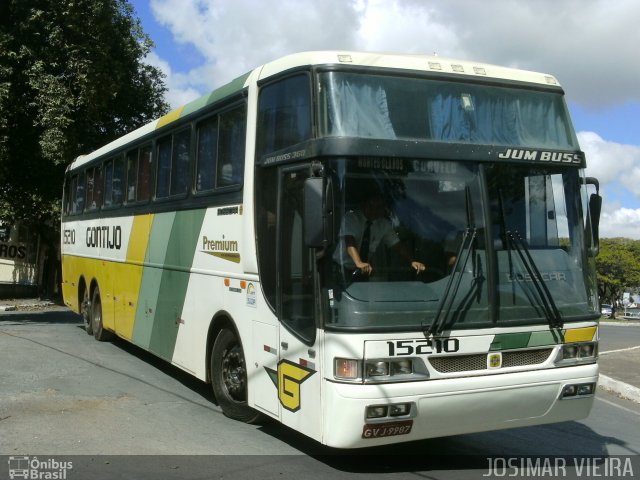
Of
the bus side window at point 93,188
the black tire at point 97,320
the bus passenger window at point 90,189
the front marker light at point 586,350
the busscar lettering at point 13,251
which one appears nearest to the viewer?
the front marker light at point 586,350

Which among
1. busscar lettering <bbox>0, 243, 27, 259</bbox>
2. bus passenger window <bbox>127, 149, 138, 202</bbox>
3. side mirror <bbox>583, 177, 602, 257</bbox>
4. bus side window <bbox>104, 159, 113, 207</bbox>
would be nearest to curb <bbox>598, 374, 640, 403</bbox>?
side mirror <bbox>583, 177, 602, 257</bbox>

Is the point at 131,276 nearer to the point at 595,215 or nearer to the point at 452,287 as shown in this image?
the point at 452,287

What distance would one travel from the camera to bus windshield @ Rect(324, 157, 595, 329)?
528cm

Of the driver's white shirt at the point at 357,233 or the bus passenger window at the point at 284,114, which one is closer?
the driver's white shirt at the point at 357,233

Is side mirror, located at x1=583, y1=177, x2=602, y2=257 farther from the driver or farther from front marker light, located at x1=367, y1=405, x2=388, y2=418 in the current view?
front marker light, located at x1=367, y1=405, x2=388, y2=418

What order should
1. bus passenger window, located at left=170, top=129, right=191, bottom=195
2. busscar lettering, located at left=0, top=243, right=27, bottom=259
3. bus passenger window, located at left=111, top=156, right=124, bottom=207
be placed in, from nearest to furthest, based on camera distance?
bus passenger window, located at left=170, top=129, right=191, bottom=195, bus passenger window, located at left=111, top=156, right=124, bottom=207, busscar lettering, located at left=0, top=243, right=27, bottom=259

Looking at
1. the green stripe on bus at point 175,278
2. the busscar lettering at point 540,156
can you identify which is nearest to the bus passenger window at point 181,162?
the green stripe on bus at point 175,278

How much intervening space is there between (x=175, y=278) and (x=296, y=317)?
10.9ft

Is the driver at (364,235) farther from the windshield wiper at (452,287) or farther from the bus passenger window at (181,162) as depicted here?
the bus passenger window at (181,162)

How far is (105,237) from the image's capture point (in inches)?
466

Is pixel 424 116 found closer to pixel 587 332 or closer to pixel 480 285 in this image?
pixel 480 285

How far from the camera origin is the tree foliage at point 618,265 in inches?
2719

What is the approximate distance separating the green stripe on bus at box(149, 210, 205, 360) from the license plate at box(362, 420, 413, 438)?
349 centimetres

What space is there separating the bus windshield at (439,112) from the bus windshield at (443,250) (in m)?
0.26
